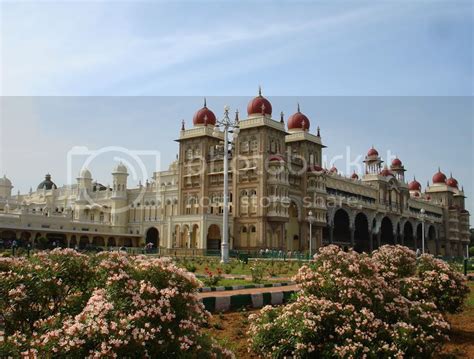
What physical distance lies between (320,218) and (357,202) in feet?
39.6

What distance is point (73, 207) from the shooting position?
79.0 meters

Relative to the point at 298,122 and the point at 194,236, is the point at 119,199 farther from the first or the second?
the point at 298,122

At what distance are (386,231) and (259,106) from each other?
119 ft

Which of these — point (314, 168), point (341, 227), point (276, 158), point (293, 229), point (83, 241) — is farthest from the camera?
point (341, 227)

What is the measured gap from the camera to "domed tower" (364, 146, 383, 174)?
80.2 meters

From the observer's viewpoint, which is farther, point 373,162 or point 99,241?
point 373,162

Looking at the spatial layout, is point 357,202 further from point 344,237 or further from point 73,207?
point 73,207

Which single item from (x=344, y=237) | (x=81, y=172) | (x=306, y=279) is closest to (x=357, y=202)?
(x=344, y=237)

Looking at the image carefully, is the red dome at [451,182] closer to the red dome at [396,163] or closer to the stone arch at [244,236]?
the red dome at [396,163]

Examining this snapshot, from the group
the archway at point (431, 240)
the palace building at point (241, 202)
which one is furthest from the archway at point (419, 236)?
the palace building at point (241, 202)

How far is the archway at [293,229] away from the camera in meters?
60.7

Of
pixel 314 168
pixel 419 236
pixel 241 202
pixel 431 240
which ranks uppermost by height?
pixel 314 168

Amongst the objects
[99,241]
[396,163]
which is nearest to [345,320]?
[99,241]

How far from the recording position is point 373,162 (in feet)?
265
